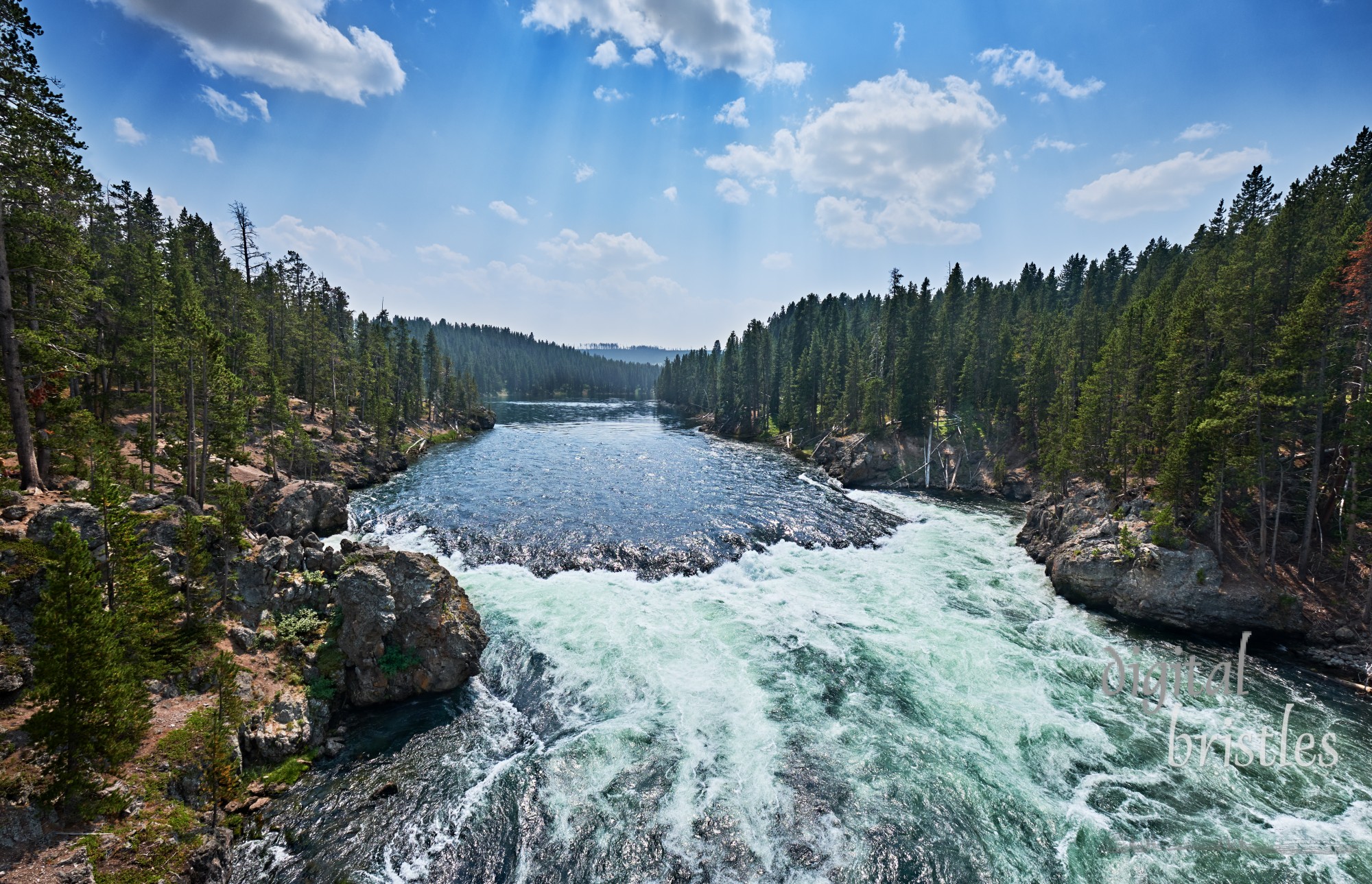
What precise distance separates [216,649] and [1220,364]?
51753 millimetres

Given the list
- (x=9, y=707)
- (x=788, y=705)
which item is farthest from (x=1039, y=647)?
(x=9, y=707)

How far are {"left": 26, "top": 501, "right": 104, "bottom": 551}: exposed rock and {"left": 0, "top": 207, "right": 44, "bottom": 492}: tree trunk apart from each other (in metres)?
3.70

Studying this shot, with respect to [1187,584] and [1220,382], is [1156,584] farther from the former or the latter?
[1220,382]

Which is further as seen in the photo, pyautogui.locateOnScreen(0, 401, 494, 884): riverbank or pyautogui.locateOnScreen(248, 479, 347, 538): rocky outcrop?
pyautogui.locateOnScreen(248, 479, 347, 538): rocky outcrop

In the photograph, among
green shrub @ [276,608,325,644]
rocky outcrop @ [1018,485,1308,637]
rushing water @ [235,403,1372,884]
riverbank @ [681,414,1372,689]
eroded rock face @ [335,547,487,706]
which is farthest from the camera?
rocky outcrop @ [1018,485,1308,637]

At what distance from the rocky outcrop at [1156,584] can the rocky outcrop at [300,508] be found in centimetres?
4753

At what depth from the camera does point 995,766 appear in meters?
15.0

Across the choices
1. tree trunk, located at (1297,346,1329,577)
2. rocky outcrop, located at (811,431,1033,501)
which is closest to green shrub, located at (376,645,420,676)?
tree trunk, located at (1297,346,1329,577)

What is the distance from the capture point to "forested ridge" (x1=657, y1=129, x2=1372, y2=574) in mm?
23859

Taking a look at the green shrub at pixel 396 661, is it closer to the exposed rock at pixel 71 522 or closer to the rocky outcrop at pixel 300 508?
the exposed rock at pixel 71 522

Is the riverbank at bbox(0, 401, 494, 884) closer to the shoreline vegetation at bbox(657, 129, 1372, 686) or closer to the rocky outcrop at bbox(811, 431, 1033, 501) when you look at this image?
the shoreline vegetation at bbox(657, 129, 1372, 686)

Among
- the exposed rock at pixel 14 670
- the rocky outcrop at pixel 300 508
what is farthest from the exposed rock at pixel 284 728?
the rocky outcrop at pixel 300 508

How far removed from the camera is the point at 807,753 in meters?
15.3

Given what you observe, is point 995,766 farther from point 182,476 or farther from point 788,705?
point 182,476
